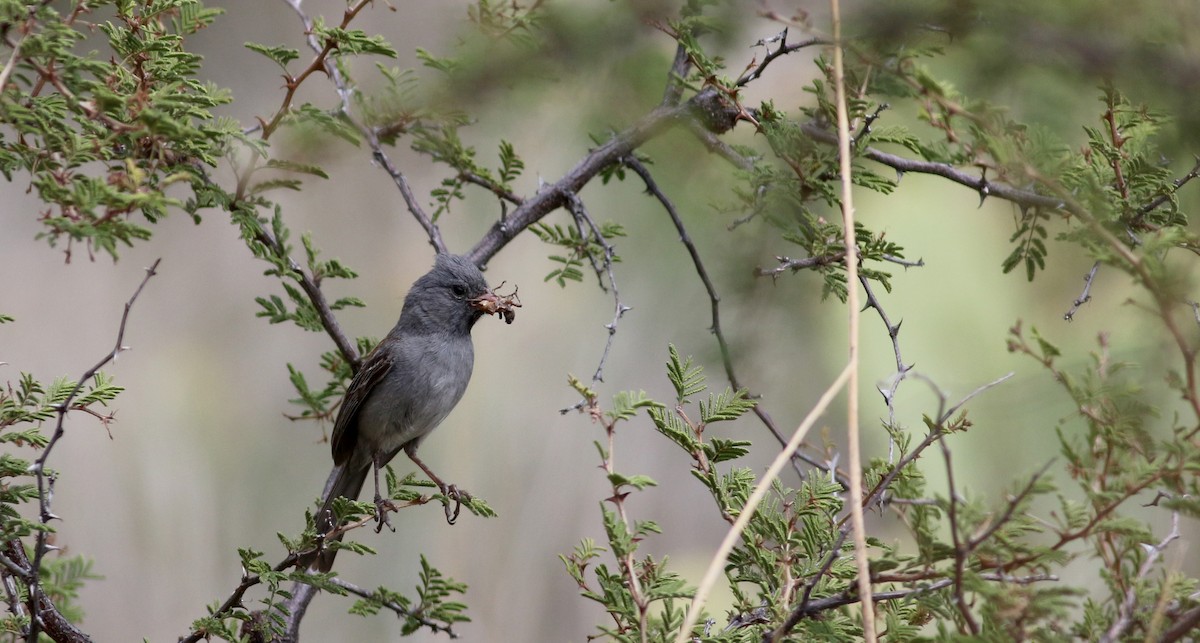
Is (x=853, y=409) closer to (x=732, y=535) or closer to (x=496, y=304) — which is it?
(x=732, y=535)

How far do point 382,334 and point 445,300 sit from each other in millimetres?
2761

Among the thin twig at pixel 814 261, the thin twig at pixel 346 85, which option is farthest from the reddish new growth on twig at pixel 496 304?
the thin twig at pixel 814 261

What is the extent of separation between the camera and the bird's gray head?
3.94 meters

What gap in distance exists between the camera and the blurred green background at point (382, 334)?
5.88 m

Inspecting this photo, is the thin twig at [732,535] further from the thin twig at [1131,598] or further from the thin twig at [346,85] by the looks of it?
the thin twig at [346,85]

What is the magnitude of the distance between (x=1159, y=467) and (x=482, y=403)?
5.56 metres

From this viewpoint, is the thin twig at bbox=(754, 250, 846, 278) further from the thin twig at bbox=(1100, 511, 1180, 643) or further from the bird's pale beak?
the bird's pale beak

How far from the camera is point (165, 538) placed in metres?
6.51

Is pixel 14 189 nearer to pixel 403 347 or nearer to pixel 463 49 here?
pixel 403 347

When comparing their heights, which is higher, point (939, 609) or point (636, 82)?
point (636, 82)

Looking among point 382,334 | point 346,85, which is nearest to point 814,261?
point 346,85

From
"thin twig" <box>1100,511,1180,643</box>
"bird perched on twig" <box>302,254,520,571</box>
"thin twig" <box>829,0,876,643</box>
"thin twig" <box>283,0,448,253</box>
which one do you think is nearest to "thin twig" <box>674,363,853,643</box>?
"thin twig" <box>829,0,876,643</box>

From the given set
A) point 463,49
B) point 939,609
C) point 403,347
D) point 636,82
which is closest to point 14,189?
point 403,347

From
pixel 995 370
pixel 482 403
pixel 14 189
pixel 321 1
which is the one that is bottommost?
pixel 995 370
